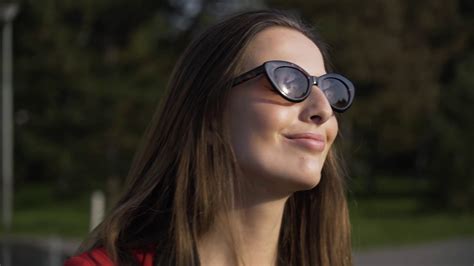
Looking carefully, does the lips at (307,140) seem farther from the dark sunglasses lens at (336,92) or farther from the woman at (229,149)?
the dark sunglasses lens at (336,92)

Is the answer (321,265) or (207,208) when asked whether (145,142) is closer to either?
(207,208)

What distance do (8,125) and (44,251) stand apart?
14.4 m

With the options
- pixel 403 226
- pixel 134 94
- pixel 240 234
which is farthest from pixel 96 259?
pixel 134 94

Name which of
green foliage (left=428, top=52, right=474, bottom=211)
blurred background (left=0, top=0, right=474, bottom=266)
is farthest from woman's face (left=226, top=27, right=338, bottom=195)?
green foliage (left=428, top=52, right=474, bottom=211)

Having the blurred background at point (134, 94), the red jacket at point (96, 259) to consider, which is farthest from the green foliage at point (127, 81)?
the red jacket at point (96, 259)

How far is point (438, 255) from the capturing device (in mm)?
13953

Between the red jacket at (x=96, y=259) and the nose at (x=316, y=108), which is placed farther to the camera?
the nose at (x=316, y=108)

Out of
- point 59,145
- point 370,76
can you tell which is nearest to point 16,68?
point 59,145

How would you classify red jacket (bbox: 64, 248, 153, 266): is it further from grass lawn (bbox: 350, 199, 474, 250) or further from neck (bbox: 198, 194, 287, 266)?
grass lawn (bbox: 350, 199, 474, 250)

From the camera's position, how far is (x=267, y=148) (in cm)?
207

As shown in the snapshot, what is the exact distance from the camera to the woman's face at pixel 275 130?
207 centimetres

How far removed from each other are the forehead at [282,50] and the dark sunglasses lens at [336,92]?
38mm

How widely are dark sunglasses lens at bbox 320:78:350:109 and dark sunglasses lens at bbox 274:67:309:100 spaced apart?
0.27 ft

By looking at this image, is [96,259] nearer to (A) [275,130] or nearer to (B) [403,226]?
(A) [275,130]
